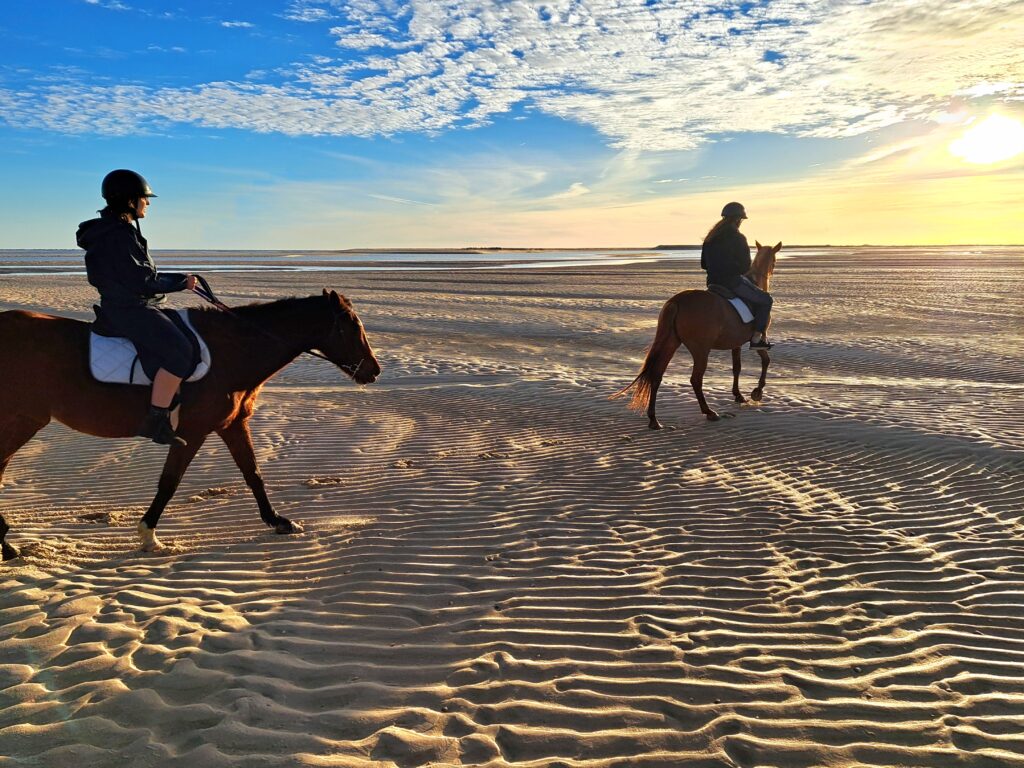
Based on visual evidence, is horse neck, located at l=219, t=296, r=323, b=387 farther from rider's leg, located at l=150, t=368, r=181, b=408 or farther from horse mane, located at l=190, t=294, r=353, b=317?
rider's leg, located at l=150, t=368, r=181, b=408

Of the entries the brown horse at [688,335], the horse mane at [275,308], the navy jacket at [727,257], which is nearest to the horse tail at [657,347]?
the brown horse at [688,335]

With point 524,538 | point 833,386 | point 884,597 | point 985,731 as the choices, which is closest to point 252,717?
point 524,538

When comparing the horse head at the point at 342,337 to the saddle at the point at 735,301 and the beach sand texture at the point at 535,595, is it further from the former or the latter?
the saddle at the point at 735,301

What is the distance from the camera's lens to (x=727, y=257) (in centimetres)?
1047

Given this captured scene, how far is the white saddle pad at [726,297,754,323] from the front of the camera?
34.8 ft

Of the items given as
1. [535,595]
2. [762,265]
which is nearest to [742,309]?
[762,265]

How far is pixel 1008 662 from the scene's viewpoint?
12.2 feet

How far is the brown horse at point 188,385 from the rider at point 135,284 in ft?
0.64

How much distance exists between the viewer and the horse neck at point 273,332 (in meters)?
5.43

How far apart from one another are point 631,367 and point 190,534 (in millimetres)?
11166

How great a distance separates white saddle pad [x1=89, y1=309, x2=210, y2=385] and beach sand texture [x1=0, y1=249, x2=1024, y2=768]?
5.03ft

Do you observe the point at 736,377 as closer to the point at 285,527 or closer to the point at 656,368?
the point at 656,368

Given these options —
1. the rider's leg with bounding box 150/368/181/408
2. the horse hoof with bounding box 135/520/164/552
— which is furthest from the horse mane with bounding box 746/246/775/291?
the horse hoof with bounding box 135/520/164/552

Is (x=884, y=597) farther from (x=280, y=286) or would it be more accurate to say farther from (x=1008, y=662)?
(x=280, y=286)
